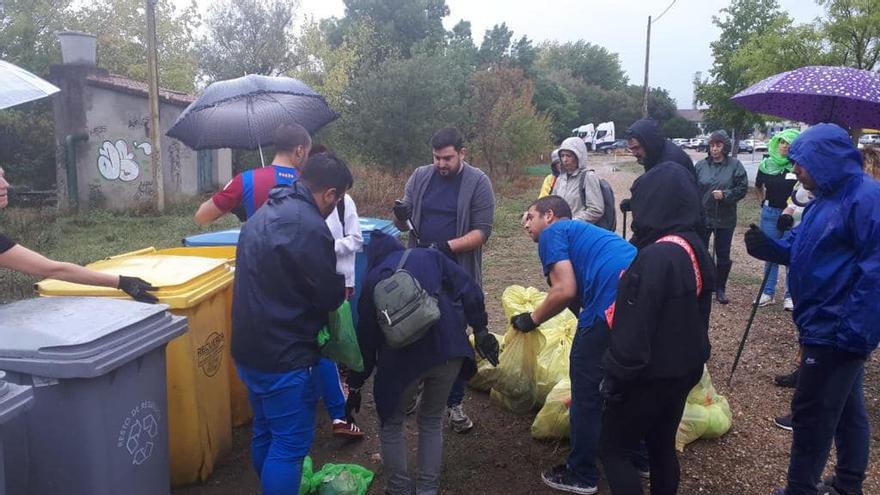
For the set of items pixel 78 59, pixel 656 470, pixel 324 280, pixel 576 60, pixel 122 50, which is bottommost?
pixel 656 470

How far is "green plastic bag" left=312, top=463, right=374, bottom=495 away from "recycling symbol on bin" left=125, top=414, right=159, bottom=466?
2.79 ft

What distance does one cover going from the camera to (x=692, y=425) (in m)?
3.61

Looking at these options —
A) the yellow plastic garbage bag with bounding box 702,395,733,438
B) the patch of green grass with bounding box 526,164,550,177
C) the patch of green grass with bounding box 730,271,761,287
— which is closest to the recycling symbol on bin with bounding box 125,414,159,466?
the yellow plastic garbage bag with bounding box 702,395,733,438

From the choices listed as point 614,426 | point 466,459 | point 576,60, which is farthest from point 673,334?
point 576,60

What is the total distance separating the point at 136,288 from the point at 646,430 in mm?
2244

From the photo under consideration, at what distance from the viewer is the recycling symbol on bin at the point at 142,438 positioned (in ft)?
7.89

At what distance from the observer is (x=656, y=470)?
8.89 feet

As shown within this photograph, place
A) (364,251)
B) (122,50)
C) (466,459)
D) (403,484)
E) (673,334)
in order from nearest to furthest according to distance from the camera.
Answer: (673,334)
(403,484)
(466,459)
(364,251)
(122,50)

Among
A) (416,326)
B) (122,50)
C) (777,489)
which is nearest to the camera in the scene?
(416,326)

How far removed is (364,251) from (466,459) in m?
1.60

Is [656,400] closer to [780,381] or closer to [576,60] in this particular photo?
[780,381]

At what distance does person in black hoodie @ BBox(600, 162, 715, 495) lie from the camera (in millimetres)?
2357

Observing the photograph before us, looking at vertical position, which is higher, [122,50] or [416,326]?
[122,50]

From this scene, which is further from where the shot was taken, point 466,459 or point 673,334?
point 466,459
